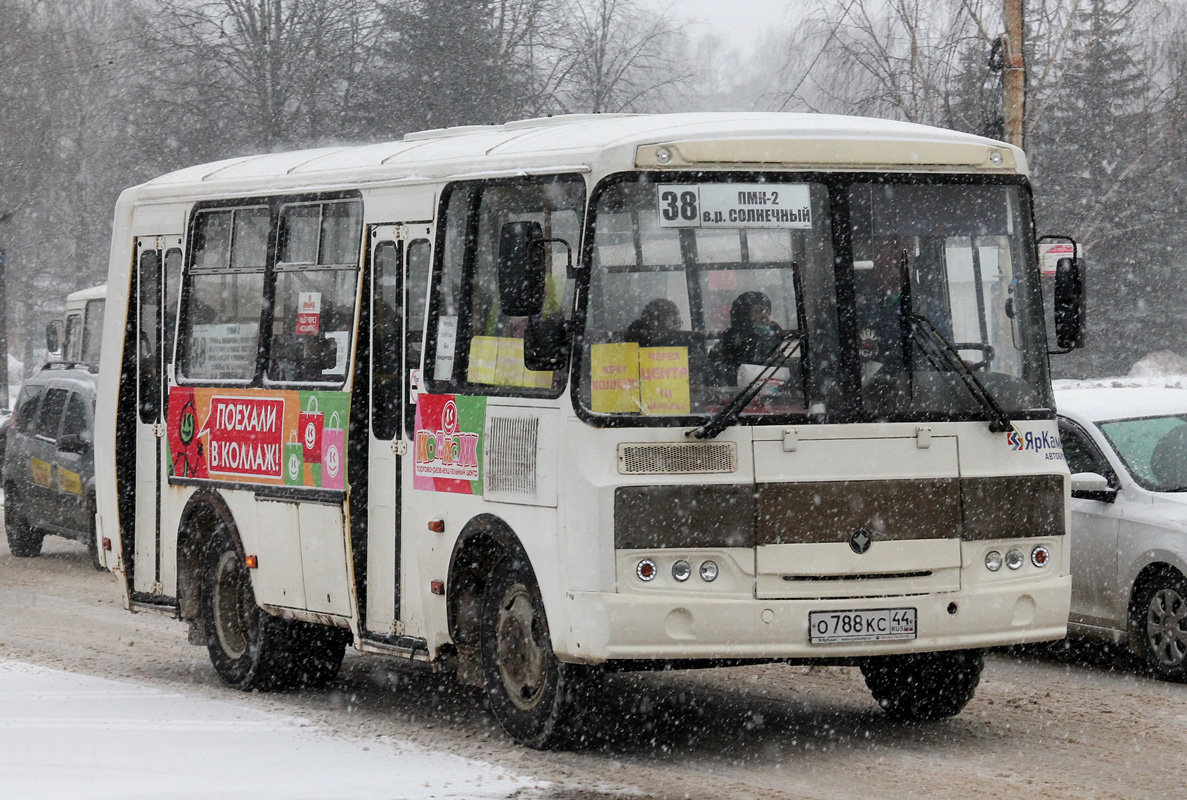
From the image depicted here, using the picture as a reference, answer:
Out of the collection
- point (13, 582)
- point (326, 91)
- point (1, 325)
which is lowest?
point (13, 582)

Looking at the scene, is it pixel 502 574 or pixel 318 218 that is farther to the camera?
pixel 318 218

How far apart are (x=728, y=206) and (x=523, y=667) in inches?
90.7

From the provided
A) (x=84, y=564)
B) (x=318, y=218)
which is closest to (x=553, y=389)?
(x=318, y=218)

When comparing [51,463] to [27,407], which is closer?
[51,463]

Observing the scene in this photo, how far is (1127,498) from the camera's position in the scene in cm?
1152

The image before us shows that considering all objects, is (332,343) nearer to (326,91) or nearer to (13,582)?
(13,582)

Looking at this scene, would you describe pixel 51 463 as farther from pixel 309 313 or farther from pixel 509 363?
pixel 509 363

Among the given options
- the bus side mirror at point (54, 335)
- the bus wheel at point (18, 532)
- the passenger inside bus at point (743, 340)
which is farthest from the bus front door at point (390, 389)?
the bus side mirror at point (54, 335)

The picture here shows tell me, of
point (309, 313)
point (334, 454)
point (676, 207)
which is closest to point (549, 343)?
Result: point (676, 207)

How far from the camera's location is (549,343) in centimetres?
851

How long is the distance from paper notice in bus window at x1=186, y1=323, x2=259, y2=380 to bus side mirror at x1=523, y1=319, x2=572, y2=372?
3.38 m

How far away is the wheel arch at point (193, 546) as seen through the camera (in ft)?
39.2

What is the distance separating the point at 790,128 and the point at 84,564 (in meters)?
12.6

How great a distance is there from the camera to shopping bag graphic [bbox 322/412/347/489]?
34.3ft
